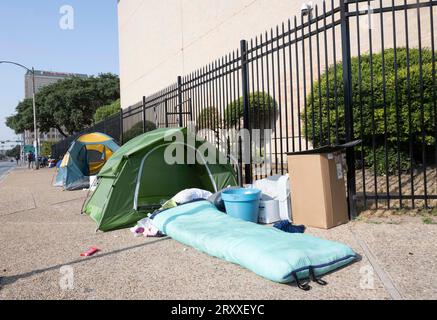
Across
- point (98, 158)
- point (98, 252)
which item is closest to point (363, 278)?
point (98, 252)

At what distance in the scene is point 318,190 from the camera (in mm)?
4676

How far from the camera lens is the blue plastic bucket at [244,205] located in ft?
16.4

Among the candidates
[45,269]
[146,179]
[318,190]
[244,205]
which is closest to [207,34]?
[146,179]

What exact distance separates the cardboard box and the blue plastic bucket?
1.65 ft

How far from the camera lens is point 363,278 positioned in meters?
3.12

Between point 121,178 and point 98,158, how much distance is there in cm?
772

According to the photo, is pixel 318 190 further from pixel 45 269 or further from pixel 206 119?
pixel 206 119

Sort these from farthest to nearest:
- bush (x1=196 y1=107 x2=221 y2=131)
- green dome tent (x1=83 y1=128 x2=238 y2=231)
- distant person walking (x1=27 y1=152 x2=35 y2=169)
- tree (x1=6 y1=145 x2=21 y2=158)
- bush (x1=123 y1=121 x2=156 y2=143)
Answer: tree (x1=6 y1=145 x2=21 y2=158) → distant person walking (x1=27 y1=152 x2=35 y2=169) → bush (x1=123 y1=121 x2=156 y2=143) → bush (x1=196 y1=107 x2=221 y2=131) → green dome tent (x1=83 y1=128 x2=238 y2=231)

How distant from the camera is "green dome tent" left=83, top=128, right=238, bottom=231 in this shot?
5.50m

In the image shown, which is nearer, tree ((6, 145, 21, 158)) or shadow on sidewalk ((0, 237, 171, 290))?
shadow on sidewalk ((0, 237, 171, 290))

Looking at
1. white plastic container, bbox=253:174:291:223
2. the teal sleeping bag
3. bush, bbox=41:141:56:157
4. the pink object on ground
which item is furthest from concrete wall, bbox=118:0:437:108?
bush, bbox=41:141:56:157

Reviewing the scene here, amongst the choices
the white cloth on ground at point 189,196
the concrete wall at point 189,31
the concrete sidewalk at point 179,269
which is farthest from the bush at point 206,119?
the concrete wall at point 189,31

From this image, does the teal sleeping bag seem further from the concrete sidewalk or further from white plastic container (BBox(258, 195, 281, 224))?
white plastic container (BBox(258, 195, 281, 224))

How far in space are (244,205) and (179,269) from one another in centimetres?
164
